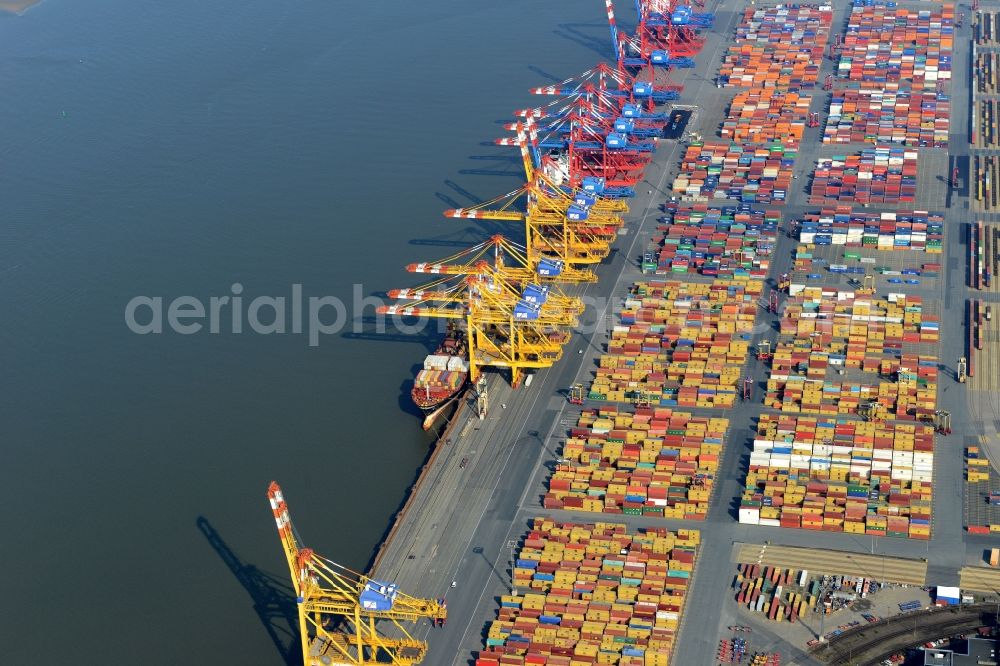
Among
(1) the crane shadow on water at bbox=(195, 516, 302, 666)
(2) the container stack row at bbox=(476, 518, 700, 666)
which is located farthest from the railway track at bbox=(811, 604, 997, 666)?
(1) the crane shadow on water at bbox=(195, 516, 302, 666)

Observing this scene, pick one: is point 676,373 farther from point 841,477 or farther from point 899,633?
point 899,633

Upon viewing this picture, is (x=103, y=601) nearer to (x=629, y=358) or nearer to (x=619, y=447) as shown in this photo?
(x=619, y=447)

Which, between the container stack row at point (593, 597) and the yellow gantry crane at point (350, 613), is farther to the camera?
A: the yellow gantry crane at point (350, 613)

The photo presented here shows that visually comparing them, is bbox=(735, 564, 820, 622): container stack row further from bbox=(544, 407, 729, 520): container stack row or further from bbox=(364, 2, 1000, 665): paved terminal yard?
bbox=(544, 407, 729, 520): container stack row

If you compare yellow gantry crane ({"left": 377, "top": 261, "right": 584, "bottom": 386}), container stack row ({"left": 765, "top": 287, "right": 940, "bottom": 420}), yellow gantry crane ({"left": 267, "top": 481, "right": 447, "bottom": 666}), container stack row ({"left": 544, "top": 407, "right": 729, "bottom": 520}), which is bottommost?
yellow gantry crane ({"left": 267, "top": 481, "right": 447, "bottom": 666})

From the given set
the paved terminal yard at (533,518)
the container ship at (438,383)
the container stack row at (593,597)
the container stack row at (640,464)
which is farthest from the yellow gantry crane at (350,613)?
the container ship at (438,383)

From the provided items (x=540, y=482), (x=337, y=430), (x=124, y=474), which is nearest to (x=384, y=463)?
(x=337, y=430)

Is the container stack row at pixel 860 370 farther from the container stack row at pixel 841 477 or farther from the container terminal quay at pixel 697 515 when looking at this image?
the container stack row at pixel 841 477
